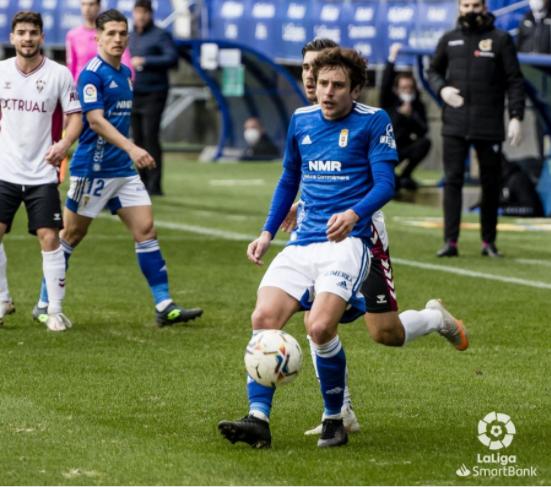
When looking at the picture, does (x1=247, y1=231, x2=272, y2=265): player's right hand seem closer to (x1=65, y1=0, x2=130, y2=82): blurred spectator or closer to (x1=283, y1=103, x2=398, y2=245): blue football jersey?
(x1=283, y1=103, x2=398, y2=245): blue football jersey

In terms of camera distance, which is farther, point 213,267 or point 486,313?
point 213,267

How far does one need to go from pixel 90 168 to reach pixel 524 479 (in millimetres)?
5192

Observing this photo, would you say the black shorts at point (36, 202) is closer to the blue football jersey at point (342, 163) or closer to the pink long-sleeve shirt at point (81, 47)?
the blue football jersey at point (342, 163)

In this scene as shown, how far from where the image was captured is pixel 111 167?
10.9m

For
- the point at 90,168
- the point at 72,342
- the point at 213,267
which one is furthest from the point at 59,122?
the point at 213,267

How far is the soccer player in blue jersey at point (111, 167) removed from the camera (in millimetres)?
10695

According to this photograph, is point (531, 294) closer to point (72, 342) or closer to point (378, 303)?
point (72, 342)

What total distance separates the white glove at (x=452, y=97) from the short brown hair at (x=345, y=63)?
7164mm

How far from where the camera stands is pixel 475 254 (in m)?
15.0

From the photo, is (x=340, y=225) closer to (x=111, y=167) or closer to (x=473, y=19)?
(x=111, y=167)

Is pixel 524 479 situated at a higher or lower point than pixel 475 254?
higher

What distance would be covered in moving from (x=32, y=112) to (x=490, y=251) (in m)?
5.59

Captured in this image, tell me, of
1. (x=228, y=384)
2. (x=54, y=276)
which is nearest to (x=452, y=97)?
(x=54, y=276)

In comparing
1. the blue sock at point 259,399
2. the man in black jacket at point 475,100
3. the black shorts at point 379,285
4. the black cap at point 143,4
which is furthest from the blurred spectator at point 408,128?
the blue sock at point 259,399
